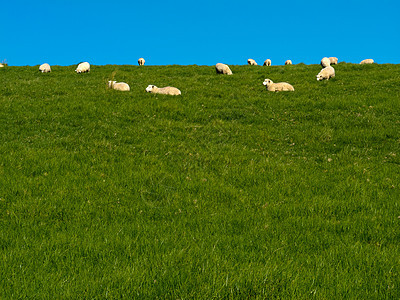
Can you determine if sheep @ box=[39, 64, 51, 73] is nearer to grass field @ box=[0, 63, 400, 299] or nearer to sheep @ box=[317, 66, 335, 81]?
grass field @ box=[0, 63, 400, 299]

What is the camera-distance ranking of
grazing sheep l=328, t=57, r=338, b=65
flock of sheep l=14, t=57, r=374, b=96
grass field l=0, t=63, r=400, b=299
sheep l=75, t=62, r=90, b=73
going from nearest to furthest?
grass field l=0, t=63, r=400, b=299 < flock of sheep l=14, t=57, r=374, b=96 < sheep l=75, t=62, r=90, b=73 < grazing sheep l=328, t=57, r=338, b=65

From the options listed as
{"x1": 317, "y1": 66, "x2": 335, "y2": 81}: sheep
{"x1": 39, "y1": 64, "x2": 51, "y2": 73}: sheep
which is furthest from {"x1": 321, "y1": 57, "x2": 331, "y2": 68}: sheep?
{"x1": 39, "y1": 64, "x2": 51, "y2": 73}: sheep

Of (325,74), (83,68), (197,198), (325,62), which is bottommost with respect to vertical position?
(197,198)

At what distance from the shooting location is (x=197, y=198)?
7.09 m

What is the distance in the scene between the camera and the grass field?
385 centimetres

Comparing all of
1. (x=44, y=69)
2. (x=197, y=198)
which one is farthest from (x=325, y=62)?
(x=44, y=69)

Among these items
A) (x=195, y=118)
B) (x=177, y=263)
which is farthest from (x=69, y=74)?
(x=177, y=263)

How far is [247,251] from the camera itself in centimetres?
477

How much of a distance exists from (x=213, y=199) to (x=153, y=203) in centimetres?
143

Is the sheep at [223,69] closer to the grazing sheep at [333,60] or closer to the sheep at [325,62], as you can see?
the sheep at [325,62]

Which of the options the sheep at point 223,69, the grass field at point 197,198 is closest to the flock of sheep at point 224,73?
the sheep at point 223,69

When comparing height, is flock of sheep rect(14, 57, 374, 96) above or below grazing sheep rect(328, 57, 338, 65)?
below

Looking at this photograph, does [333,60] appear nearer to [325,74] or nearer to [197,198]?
[325,74]

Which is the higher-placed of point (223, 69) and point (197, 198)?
point (223, 69)
